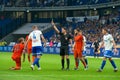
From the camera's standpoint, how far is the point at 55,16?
2805 inches

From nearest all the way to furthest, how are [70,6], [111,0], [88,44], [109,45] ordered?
1. [109,45]
2. [88,44]
3. [111,0]
4. [70,6]

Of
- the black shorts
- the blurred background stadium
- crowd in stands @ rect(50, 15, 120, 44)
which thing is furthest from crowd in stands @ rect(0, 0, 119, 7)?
the black shorts

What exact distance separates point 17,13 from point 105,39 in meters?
53.0

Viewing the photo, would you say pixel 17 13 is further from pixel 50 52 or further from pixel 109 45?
pixel 109 45

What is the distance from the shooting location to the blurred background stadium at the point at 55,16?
59.1 meters

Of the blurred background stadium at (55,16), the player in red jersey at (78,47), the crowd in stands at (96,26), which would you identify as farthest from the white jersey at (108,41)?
the blurred background stadium at (55,16)

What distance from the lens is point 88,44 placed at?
49531 millimetres

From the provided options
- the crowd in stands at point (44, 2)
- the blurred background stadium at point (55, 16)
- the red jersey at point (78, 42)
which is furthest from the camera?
the crowd in stands at point (44, 2)

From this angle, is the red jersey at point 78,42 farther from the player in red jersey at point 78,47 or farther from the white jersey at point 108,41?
the white jersey at point 108,41

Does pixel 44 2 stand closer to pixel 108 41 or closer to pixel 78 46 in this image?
pixel 78 46

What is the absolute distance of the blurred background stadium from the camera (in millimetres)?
59125

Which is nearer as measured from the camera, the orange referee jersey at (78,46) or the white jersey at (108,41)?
the white jersey at (108,41)

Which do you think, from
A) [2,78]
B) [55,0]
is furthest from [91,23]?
[2,78]

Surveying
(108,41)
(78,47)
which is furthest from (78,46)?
(108,41)
